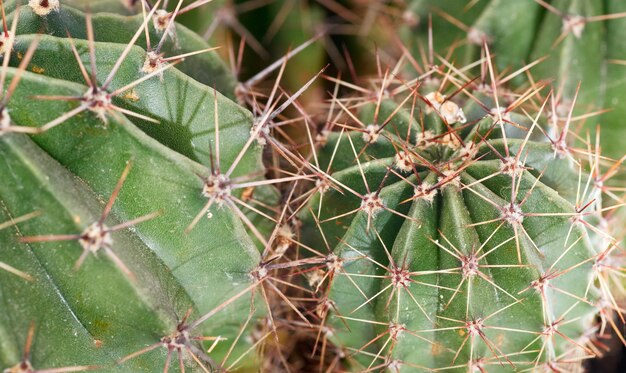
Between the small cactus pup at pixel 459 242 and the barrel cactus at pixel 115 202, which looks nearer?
the barrel cactus at pixel 115 202

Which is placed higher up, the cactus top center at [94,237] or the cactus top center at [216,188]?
→ the cactus top center at [94,237]

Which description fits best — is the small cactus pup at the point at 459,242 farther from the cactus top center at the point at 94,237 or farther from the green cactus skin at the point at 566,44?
the cactus top center at the point at 94,237

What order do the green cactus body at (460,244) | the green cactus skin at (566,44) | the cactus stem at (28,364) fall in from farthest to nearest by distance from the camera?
the green cactus skin at (566,44)
the green cactus body at (460,244)
the cactus stem at (28,364)

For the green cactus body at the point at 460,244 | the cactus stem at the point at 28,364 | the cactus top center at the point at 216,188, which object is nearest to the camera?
the cactus stem at the point at 28,364

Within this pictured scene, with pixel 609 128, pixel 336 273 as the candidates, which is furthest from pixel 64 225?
pixel 609 128

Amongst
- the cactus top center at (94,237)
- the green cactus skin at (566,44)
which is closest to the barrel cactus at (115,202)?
the cactus top center at (94,237)

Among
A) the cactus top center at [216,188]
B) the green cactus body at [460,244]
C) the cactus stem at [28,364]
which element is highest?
the cactus stem at [28,364]

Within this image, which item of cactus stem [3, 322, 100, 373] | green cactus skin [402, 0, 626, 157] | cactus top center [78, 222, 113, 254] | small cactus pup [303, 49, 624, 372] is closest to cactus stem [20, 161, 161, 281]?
cactus top center [78, 222, 113, 254]

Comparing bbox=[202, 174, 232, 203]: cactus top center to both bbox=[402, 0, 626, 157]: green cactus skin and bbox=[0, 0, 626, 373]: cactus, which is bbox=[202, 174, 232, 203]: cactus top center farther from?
bbox=[402, 0, 626, 157]: green cactus skin
